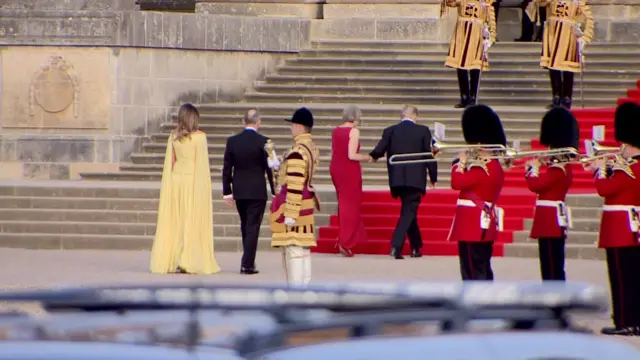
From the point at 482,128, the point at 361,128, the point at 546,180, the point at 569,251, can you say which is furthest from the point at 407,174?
the point at 361,128

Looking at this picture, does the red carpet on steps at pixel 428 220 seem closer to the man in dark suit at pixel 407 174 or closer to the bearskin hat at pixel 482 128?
the man in dark suit at pixel 407 174

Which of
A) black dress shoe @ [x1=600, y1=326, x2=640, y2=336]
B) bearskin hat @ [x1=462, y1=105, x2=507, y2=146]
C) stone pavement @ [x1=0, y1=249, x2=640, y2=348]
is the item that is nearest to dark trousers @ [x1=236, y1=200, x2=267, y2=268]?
stone pavement @ [x1=0, y1=249, x2=640, y2=348]

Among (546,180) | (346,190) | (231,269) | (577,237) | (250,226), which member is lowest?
(231,269)

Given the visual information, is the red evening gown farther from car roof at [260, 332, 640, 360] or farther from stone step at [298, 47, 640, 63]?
car roof at [260, 332, 640, 360]

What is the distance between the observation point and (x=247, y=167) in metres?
13.1

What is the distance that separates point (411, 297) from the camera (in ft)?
8.83

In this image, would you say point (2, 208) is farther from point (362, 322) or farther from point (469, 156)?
point (362, 322)

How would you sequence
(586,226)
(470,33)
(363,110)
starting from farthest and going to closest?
(363,110)
(470,33)
(586,226)

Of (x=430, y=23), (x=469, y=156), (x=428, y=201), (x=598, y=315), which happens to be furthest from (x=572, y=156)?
(x=430, y=23)

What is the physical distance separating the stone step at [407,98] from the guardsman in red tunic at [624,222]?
10.6m

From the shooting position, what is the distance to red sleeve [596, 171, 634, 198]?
9.24 m

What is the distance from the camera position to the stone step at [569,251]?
1420cm

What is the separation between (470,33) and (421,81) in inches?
82.7

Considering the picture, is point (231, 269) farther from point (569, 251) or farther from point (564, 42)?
point (564, 42)
